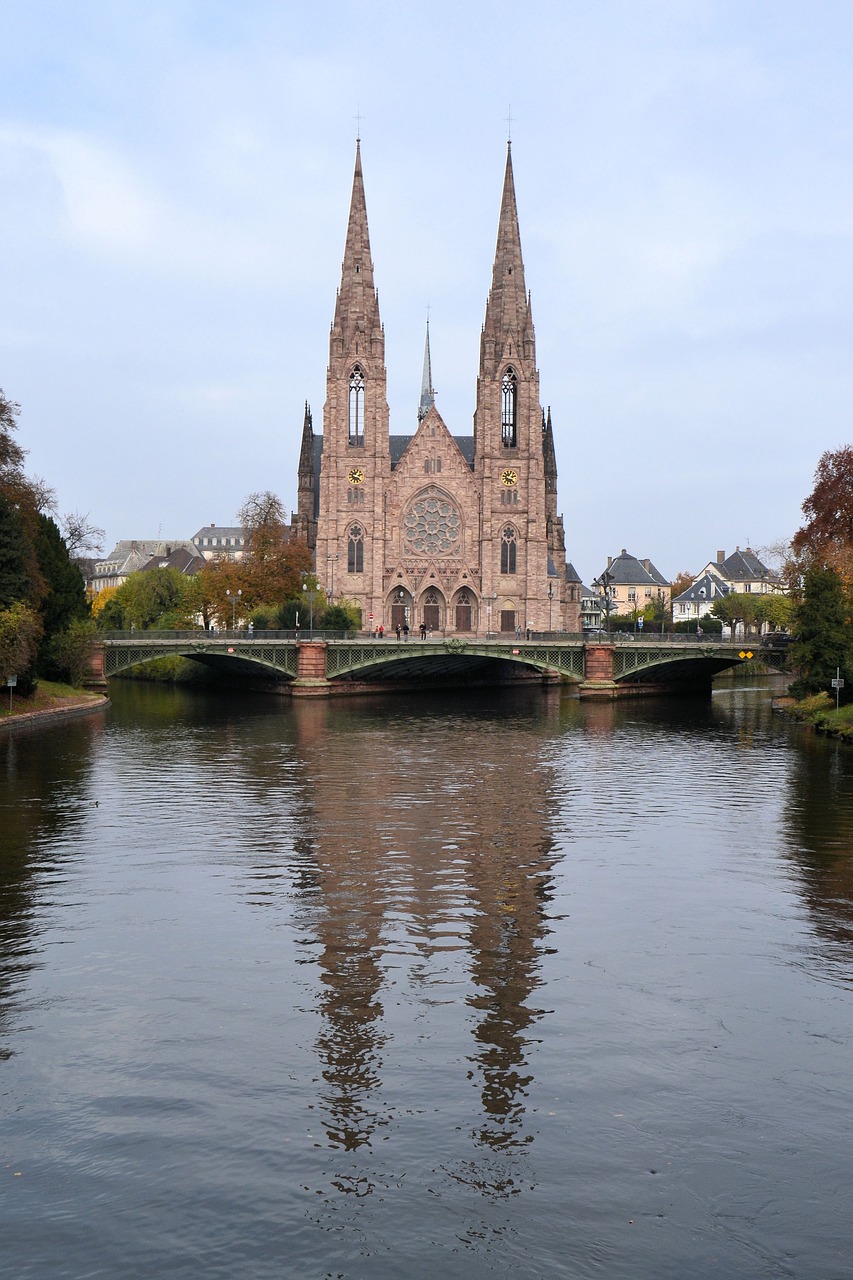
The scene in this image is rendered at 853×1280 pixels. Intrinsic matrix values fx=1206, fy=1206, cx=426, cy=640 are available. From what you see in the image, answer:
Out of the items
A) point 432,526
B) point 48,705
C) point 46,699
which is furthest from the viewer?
point 432,526

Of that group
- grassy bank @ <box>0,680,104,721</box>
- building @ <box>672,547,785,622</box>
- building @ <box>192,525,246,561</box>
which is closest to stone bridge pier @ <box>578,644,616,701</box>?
grassy bank @ <box>0,680,104,721</box>

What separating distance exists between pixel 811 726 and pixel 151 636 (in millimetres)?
43558

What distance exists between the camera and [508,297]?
109312 millimetres

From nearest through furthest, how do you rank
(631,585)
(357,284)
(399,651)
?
(399,651) → (357,284) → (631,585)

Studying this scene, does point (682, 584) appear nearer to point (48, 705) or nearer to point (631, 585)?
point (631, 585)

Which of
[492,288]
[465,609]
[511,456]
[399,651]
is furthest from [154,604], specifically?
[492,288]

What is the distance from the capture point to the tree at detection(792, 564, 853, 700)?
56.4 meters

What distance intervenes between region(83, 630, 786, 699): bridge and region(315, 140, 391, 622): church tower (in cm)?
1901

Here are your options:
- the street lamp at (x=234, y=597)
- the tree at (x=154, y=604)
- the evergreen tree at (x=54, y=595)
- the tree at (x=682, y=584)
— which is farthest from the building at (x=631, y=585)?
the evergreen tree at (x=54, y=595)

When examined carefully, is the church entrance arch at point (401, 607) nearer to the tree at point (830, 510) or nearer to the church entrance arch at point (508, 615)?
the church entrance arch at point (508, 615)

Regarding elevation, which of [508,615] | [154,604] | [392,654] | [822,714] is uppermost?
[154,604]

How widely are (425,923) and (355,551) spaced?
85440mm

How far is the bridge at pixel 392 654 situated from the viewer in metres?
77.2

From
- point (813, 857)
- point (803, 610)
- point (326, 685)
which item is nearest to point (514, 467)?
point (326, 685)
